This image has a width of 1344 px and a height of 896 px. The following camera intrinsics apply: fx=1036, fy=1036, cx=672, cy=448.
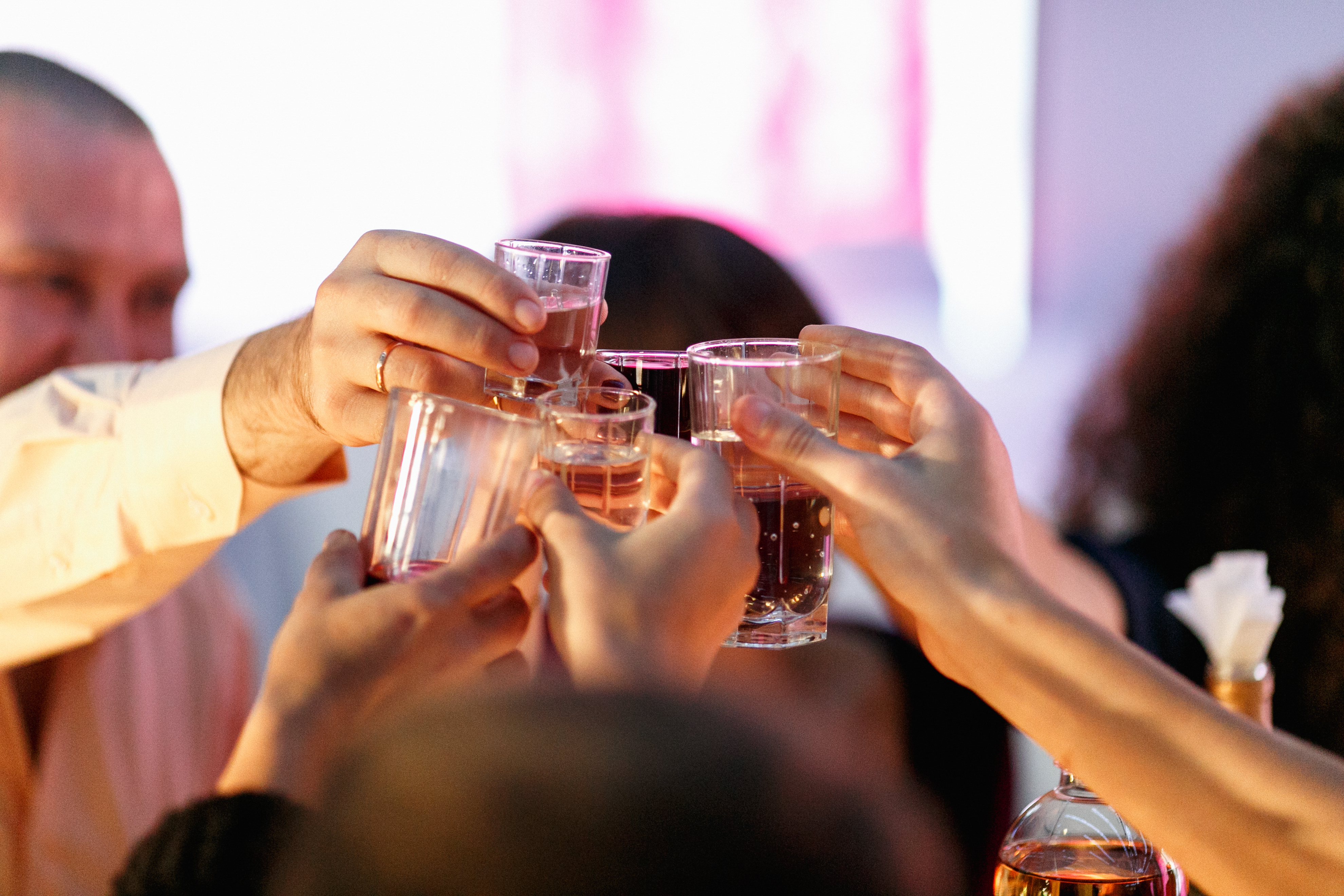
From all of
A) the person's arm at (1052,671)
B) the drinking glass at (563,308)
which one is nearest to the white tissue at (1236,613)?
the person's arm at (1052,671)

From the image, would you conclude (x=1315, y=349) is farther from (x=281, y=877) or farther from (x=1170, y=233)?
(x=281, y=877)

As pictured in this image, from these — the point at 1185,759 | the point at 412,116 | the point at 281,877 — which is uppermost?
the point at 412,116

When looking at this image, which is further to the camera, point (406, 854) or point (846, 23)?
point (846, 23)

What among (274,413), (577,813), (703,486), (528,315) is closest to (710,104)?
(274,413)

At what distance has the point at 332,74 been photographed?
10.2 feet

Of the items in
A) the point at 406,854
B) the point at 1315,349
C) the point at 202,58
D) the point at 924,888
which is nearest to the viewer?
the point at 406,854

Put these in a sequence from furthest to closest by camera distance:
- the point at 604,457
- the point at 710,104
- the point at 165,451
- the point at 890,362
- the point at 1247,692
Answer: the point at 710,104
the point at 165,451
the point at 1247,692
the point at 890,362
the point at 604,457

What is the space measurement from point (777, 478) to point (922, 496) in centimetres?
15

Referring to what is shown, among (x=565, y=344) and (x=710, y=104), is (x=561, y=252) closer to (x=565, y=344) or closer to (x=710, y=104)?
(x=565, y=344)

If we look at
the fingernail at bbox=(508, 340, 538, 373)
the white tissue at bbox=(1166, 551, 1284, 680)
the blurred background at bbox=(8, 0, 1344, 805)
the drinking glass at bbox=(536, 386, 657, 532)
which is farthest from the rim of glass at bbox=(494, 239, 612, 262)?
the blurred background at bbox=(8, 0, 1344, 805)

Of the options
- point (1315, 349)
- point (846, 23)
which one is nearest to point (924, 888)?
point (1315, 349)

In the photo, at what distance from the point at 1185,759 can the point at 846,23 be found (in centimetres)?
268

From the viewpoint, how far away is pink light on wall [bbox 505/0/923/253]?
3078mm

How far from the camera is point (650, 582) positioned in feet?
2.77
